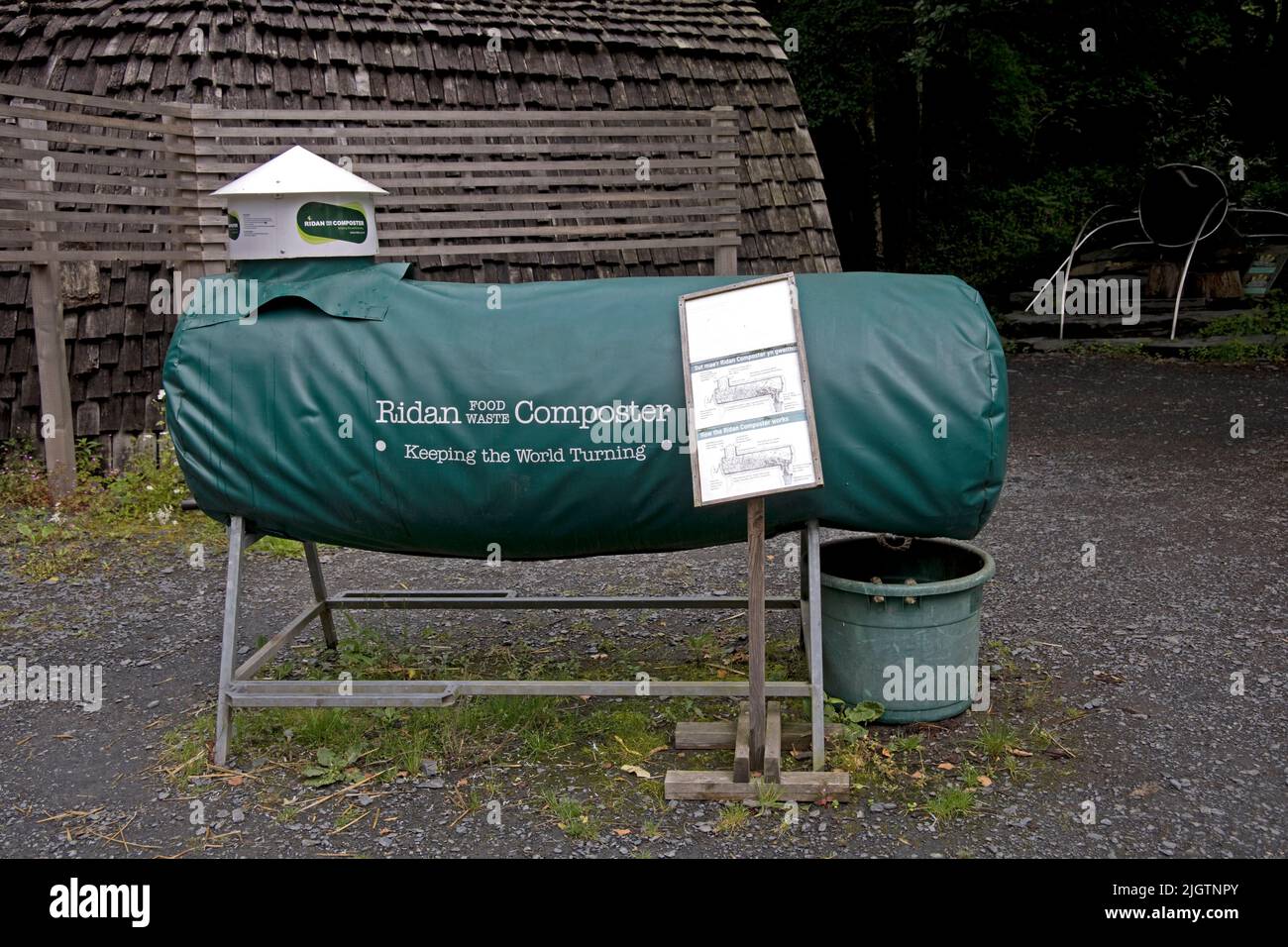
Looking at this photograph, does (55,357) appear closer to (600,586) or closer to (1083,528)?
(600,586)

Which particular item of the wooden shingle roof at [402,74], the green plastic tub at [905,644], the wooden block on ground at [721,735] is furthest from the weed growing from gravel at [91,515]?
the green plastic tub at [905,644]

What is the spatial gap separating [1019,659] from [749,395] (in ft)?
6.92

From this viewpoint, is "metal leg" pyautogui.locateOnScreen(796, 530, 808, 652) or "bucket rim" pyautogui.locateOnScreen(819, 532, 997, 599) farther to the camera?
"metal leg" pyautogui.locateOnScreen(796, 530, 808, 652)

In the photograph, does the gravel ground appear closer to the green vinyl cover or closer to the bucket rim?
the bucket rim

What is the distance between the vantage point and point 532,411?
13.5ft

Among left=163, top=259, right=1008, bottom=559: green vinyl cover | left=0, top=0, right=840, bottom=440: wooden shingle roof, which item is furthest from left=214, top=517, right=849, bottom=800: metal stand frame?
left=0, top=0, right=840, bottom=440: wooden shingle roof

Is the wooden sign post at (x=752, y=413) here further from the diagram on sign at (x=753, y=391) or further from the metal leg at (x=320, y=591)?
the metal leg at (x=320, y=591)

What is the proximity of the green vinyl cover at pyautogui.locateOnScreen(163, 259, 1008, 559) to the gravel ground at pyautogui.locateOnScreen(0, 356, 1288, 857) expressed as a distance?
954mm

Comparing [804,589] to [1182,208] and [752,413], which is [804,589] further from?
[1182,208]

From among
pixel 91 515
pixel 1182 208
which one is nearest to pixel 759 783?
pixel 91 515

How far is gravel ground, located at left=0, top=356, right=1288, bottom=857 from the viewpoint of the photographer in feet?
12.2

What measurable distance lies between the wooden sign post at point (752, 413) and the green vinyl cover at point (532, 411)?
17cm

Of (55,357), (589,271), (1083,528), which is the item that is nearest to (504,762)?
(1083,528)

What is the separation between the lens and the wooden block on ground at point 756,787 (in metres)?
3.91
